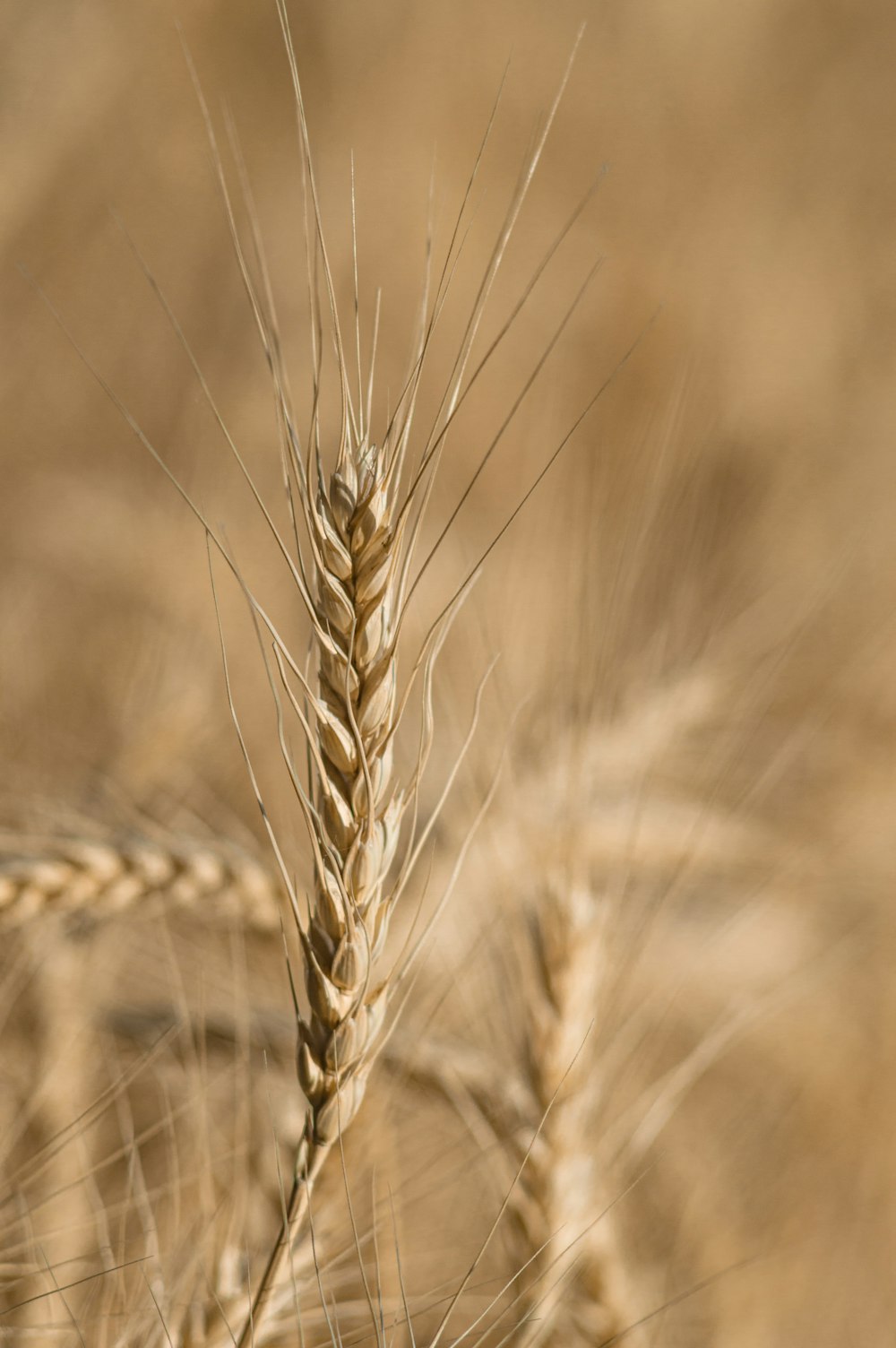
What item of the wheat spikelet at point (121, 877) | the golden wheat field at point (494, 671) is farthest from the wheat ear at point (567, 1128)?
the wheat spikelet at point (121, 877)

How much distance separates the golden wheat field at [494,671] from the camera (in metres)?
0.47

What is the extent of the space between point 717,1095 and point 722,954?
0.20 meters

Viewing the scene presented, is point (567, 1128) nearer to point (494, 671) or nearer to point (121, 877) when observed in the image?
point (121, 877)

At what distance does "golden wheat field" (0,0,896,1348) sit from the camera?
470mm

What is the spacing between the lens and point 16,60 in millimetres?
1202

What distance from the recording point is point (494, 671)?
2.46ft

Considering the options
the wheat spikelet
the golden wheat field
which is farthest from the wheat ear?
the wheat spikelet

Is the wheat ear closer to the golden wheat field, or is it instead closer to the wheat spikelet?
the golden wheat field

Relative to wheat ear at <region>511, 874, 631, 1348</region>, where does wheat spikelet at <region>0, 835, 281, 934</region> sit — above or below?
above

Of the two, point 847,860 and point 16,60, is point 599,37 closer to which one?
point 16,60

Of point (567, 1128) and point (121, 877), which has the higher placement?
point (121, 877)

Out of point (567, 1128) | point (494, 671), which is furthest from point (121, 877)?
point (494, 671)

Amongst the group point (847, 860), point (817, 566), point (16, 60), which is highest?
point (16, 60)

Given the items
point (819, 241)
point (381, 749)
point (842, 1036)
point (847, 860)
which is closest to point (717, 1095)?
point (842, 1036)
